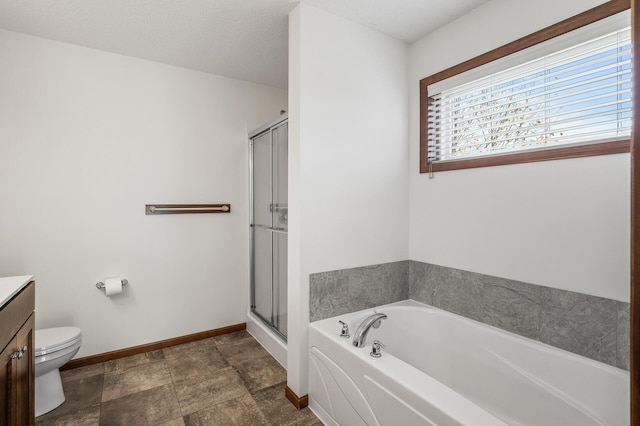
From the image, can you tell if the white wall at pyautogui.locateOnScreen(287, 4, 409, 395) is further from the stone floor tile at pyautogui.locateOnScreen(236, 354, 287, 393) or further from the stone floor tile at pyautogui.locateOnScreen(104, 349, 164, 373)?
the stone floor tile at pyautogui.locateOnScreen(104, 349, 164, 373)

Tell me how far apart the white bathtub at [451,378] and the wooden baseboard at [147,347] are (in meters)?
1.37

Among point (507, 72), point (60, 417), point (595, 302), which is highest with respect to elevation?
point (507, 72)

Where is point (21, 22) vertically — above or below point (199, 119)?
above

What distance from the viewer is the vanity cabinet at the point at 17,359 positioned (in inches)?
50.7

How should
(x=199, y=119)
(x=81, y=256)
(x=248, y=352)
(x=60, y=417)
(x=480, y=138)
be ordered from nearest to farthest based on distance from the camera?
(x=60, y=417) → (x=480, y=138) → (x=81, y=256) → (x=248, y=352) → (x=199, y=119)

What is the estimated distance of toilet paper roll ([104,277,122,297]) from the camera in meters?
2.46

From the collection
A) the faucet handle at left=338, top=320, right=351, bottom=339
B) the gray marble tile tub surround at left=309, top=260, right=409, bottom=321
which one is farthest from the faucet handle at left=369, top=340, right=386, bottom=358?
the gray marble tile tub surround at left=309, top=260, right=409, bottom=321

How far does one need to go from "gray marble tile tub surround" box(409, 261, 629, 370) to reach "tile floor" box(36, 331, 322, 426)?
1.17 metres

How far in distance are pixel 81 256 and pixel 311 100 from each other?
2076 millimetres

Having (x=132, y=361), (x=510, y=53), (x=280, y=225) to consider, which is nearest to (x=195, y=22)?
(x=280, y=225)

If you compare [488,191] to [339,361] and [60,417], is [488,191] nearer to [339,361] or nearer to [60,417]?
[339,361]

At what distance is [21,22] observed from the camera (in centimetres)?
213

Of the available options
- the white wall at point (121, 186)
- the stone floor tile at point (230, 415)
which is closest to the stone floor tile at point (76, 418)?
the stone floor tile at point (230, 415)

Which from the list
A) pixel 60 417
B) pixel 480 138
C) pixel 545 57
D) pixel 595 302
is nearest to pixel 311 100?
pixel 480 138
